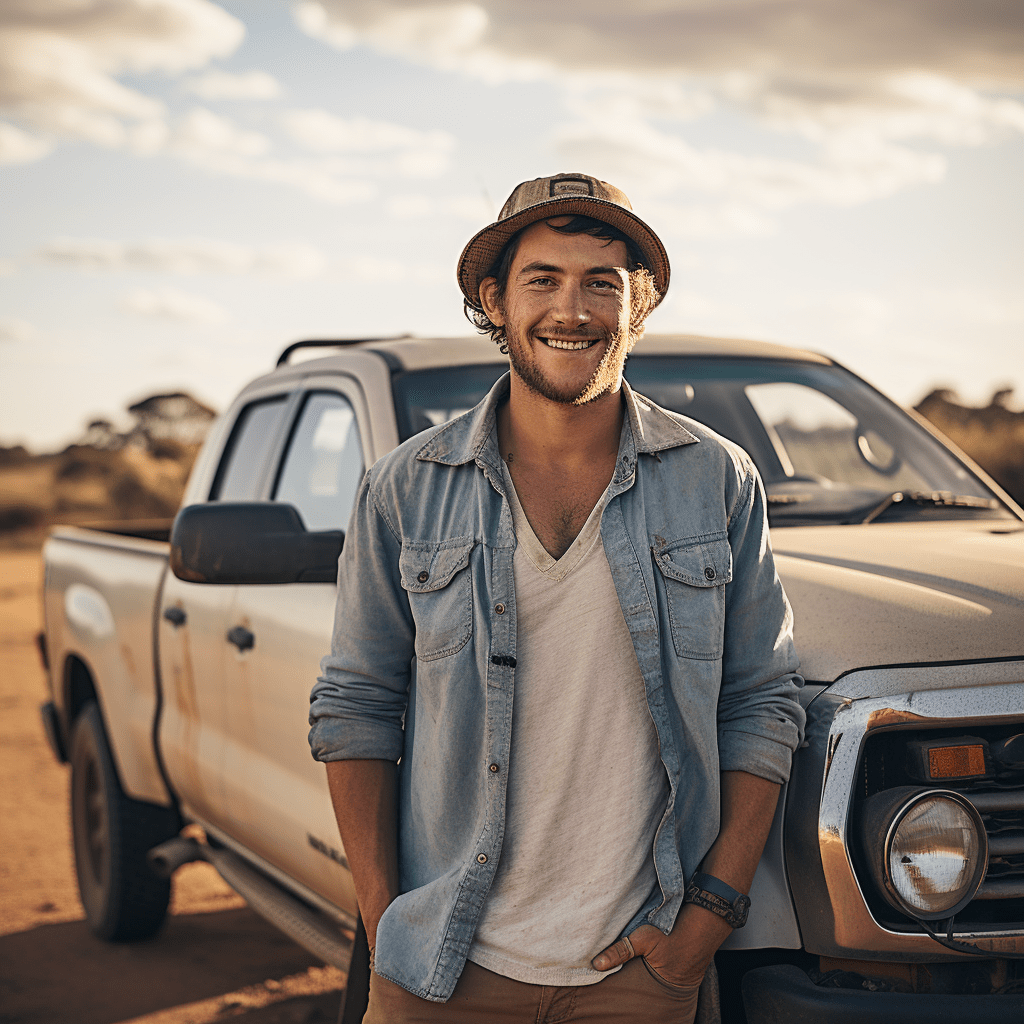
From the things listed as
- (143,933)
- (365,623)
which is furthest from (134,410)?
(365,623)

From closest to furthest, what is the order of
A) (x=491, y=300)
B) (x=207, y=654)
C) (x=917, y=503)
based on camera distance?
(x=491, y=300) → (x=917, y=503) → (x=207, y=654)

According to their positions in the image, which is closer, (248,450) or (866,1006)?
(866,1006)

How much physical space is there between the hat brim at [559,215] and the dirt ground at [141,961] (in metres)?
2.94

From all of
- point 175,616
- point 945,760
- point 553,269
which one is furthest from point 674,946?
point 175,616

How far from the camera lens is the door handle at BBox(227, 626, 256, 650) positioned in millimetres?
3715

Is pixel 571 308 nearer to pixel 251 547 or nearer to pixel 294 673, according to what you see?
pixel 251 547

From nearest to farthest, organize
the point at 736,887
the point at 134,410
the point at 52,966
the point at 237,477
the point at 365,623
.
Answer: the point at 736,887 → the point at 365,623 → the point at 237,477 → the point at 52,966 → the point at 134,410

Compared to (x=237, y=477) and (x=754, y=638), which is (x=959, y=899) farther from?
(x=237, y=477)

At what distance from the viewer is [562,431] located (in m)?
2.34

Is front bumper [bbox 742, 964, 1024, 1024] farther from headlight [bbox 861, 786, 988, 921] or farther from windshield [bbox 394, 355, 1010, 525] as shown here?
windshield [bbox 394, 355, 1010, 525]

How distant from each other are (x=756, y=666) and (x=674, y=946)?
0.47 m

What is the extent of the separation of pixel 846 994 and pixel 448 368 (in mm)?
1929

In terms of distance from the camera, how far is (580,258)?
7.63 ft

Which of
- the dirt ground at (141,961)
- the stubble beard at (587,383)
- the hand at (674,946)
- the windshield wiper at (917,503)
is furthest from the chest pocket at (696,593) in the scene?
the dirt ground at (141,961)
